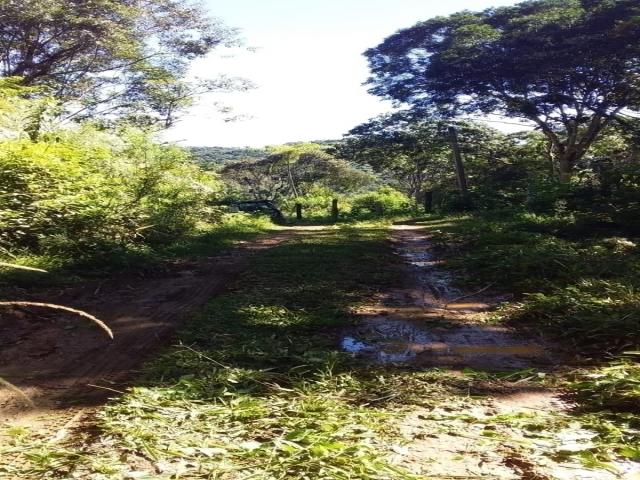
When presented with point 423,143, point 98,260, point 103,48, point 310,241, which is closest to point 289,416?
point 98,260

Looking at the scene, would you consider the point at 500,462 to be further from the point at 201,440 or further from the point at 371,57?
the point at 371,57

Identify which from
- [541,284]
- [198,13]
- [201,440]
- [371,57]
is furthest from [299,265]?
[371,57]

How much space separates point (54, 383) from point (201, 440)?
1254 millimetres

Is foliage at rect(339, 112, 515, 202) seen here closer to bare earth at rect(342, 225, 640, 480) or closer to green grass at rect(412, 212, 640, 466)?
green grass at rect(412, 212, 640, 466)

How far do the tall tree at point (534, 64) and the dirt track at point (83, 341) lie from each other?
14753mm

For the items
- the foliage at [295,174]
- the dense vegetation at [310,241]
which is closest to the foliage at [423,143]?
the dense vegetation at [310,241]

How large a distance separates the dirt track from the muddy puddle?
155cm

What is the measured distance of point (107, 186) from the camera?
7.74m

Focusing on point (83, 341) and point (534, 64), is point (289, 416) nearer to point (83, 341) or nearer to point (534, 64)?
point (83, 341)

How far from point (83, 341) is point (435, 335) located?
2.65 m

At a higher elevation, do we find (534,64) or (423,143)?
(534,64)

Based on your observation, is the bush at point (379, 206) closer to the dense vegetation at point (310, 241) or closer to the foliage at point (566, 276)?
the dense vegetation at point (310, 241)

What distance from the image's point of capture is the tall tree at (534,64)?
610 inches

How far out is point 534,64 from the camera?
1641 centimetres
